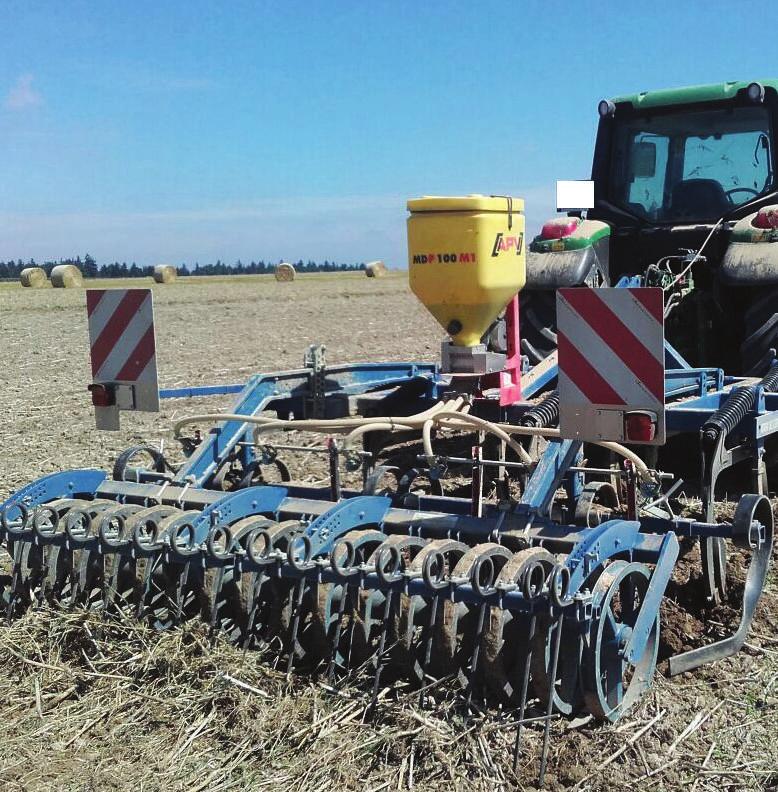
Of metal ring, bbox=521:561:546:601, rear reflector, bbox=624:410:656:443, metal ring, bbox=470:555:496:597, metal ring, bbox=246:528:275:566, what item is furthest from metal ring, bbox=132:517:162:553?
rear reflector, bbox=624:410:656:443

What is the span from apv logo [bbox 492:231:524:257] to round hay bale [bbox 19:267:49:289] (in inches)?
1290

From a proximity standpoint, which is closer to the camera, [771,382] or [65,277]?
[771,382]

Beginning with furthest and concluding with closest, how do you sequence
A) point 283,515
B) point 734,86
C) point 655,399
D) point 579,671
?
1. point 734,86
2. point 283,515
3. point 655,399
4. point 579,671

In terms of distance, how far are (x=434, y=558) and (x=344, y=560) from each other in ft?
1.09

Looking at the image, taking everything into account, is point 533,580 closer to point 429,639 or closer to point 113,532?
point 429,639

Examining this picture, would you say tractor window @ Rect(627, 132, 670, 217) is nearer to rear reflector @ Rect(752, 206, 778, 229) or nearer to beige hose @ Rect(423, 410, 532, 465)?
rear reflector @ Rect(752, 206, 778, 229)

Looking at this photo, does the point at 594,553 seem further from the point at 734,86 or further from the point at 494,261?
the point at 734,86

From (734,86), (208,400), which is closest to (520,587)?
(734,86)

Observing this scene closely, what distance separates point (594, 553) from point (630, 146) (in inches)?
163

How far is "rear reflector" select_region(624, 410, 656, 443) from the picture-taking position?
332cm

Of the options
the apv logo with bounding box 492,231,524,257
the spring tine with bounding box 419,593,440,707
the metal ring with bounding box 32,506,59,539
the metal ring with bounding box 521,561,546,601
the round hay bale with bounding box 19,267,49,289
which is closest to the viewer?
the metal ring with bounding box 521,561,546,601

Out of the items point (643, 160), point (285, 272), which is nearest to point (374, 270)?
point (285, 272)

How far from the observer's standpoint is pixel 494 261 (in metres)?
4.00

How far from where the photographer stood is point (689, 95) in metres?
6.21
